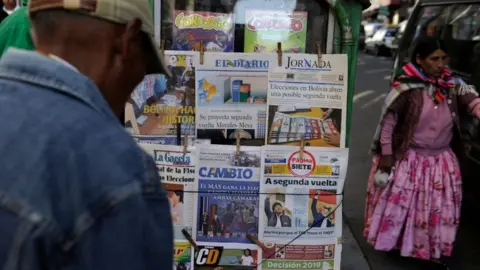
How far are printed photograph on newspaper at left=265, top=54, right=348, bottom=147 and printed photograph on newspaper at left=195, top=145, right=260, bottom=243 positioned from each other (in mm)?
167

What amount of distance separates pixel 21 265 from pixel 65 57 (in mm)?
364

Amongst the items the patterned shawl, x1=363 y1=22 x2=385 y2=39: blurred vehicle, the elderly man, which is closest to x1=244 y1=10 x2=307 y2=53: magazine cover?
the patterned shawl

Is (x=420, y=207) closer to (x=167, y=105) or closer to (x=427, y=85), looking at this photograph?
(x=427, y=85)

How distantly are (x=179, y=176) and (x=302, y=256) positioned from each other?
68 centimetres

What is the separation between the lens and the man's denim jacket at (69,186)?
0.94 m

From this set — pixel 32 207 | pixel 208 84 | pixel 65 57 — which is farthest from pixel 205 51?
pixel 32 207

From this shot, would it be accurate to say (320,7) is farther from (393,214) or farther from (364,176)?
(364,176)

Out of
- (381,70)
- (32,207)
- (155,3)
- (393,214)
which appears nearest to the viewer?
(32,207)

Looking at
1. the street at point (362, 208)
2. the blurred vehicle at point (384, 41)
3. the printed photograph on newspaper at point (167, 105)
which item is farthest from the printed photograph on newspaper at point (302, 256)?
the blurred vehicle at point (384, 41)

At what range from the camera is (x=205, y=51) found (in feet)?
9.24

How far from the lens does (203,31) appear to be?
2840 mm

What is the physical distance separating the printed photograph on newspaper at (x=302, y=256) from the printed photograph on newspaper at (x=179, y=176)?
15.7 inches

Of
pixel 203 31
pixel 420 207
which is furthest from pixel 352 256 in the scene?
pixel 203 31

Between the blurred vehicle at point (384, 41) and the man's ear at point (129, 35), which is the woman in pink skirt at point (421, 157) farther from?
the blurred vehicle at point (384, 41)
